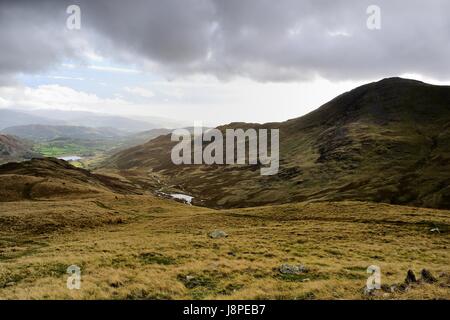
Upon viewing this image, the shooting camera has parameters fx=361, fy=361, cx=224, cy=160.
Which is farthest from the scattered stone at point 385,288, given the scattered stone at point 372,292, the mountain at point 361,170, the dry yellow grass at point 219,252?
the mountain at point 361,170

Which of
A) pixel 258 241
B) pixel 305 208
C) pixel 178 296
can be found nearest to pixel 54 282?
pixel 178 296

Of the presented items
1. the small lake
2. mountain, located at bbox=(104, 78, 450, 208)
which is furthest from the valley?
the small lake

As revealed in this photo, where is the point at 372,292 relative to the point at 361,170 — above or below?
above

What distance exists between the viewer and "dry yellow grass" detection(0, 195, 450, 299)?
20.0m

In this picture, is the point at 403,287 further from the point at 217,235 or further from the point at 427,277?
the point at 217,235

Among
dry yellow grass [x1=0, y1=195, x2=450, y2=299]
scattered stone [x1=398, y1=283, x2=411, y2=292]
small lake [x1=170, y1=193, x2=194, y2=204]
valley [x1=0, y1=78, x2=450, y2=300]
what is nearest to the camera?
scattered stone [x1=398, y1=283, x2=411, y2=292]

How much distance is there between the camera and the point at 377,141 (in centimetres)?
16175

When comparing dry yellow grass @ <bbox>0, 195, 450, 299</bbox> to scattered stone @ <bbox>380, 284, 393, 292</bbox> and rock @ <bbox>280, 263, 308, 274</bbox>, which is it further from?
scattered stone @ <bbox>380, 284, 393, 292</bbox>

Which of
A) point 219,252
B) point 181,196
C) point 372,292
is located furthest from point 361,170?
point 372,292

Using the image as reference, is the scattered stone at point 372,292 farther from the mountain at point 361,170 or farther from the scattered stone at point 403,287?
the mountain at point 361,170

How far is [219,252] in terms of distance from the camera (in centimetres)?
3158

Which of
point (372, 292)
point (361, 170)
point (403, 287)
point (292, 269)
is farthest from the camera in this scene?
point (361, 170)
